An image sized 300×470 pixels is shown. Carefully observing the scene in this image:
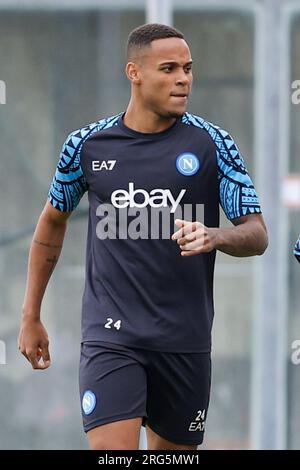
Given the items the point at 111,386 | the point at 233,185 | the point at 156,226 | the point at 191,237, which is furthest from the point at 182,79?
the point at 111,386

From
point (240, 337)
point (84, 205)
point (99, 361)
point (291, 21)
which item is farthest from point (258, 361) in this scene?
point (99, 361)

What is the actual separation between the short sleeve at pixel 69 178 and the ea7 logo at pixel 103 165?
9 centimetres

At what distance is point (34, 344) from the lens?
16.5 ft

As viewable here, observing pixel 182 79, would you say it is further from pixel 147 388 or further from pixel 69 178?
pixel 147 388

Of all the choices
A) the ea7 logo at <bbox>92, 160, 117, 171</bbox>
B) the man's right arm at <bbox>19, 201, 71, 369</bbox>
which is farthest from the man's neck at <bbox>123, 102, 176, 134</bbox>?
the man's right arm at <bbox>19, 201, 71, 369</bbox>

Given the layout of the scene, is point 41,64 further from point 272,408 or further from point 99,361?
point 99,361

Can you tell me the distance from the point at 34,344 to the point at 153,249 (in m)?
0.68

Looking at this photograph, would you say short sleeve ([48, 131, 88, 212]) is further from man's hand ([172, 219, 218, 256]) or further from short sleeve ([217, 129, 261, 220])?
man's hand ([172, 219, 218, 256])

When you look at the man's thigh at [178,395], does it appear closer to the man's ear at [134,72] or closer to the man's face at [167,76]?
the man's face at [167,76]

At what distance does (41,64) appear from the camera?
7832 millimetres

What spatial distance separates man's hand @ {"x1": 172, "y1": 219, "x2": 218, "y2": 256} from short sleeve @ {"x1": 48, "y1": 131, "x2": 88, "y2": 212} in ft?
2.45

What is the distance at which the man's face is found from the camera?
471cm

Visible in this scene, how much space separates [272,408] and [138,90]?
11.9 ft

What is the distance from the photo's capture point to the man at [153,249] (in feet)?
15.4
